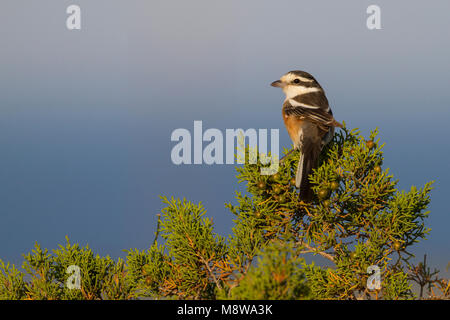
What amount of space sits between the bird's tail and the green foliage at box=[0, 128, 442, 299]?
8 cm

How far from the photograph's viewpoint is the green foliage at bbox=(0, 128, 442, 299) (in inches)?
173

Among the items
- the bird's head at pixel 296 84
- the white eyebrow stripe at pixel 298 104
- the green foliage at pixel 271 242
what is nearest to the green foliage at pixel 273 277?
the green foliage at pixel 271 242

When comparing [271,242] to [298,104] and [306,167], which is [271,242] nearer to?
[306,167]

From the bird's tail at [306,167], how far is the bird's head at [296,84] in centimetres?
214

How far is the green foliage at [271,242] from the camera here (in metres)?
4.38

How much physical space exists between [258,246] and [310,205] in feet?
2.32

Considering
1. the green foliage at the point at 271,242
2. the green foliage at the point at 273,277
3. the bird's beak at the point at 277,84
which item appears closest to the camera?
the green foliage at the point at 273,277

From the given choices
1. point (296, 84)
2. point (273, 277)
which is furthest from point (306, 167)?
point (296, 84)

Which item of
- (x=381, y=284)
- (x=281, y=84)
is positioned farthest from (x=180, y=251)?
(x=281, y=84)

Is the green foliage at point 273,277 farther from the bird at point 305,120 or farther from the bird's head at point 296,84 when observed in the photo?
the bird's head at point 296,84

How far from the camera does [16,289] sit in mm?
Result: 4305
